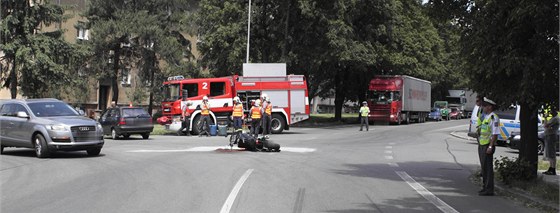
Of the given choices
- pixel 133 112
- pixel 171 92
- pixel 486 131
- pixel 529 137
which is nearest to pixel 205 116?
pixel 171 92

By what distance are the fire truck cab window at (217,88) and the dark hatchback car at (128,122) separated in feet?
12.7

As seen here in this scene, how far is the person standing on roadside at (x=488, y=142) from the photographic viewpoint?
365 inches

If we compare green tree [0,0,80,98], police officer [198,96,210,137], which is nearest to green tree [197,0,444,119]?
green tree [0,0,80,98]

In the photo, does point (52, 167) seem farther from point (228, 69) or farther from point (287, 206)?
point (228, 69)

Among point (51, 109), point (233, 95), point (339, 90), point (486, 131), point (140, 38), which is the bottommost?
point (486, 131)

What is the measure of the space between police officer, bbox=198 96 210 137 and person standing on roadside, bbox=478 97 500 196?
16.8m

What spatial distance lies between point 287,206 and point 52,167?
7031mm

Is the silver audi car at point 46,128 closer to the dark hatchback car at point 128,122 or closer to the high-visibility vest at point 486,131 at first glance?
the dark hatchback car at point 128,122

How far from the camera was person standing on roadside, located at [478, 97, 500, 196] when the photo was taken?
927 cm

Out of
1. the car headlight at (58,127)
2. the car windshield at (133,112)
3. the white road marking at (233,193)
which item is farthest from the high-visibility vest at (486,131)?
the car windshield at (133,112)

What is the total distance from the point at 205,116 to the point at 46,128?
11330 mm

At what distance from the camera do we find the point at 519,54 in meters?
9.41

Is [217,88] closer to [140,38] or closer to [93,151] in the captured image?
[93,151]

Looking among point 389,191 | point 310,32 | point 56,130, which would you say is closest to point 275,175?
point 389,191
